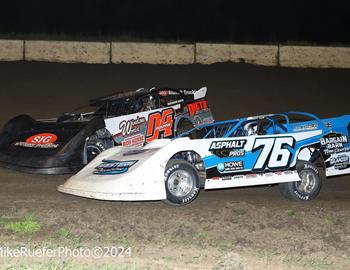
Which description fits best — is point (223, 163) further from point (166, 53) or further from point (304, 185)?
point (166, 53)

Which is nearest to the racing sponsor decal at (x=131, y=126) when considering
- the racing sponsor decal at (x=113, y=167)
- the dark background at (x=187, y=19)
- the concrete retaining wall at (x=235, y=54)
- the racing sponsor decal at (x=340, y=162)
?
the racing sponsor decal at (x=113, y=167)

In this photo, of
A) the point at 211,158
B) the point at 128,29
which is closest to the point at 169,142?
the point at 211,158

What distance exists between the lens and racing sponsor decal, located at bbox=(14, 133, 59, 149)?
945 cm

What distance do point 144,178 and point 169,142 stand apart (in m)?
0.66

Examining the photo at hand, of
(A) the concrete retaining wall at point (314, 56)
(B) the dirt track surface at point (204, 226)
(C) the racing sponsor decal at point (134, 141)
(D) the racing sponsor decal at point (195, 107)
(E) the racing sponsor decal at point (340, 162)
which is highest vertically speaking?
(A) the concrete retaining wall at point (314, 56)

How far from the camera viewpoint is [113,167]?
311 inches

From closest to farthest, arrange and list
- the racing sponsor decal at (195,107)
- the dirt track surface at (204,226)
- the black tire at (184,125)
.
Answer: the dirt track surface at (204,226), the black tire at (184,125), the racing sponsor decal at (195,107)

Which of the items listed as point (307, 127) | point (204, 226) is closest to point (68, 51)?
point (307, 127)

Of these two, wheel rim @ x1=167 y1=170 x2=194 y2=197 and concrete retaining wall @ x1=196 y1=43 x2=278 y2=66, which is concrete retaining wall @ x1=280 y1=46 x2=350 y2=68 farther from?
wheel rim @ x1=167 y1=170 x2=194 y2=197

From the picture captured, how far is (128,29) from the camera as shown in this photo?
27062mm

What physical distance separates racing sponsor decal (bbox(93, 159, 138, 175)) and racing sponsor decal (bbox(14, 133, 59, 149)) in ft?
4.75

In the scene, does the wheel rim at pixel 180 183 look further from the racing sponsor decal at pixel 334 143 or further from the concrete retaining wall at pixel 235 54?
the concrete retaining wall at pixel 235 54

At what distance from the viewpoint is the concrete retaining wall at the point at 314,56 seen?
60.4 ft

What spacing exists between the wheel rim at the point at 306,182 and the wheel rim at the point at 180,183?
1.49m
